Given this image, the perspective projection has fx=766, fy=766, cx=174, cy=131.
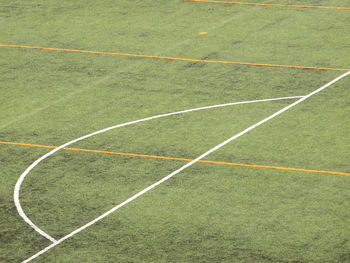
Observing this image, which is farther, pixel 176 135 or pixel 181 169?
pixel 176 135

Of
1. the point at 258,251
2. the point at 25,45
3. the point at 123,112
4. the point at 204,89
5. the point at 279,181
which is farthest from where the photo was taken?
the point at 25,45

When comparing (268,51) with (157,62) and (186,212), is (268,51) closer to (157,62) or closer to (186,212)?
(157,62)

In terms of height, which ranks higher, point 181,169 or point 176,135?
point 176,135

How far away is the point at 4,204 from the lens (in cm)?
900

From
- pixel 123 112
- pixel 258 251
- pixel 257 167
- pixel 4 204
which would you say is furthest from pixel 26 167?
pixel 258 251

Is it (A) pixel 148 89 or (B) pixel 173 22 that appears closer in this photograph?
(A) pixel 148 89

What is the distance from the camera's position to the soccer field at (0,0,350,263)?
26.9ft

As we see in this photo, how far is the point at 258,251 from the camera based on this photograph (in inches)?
309

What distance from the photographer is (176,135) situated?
10906 millimetres

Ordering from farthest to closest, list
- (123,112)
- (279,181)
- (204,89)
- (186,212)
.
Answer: (204,89) → (123,112) → (279,181) → (186,212)

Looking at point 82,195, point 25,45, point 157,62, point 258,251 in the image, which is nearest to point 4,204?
point 82,195

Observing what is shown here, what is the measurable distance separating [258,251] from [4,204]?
3107 millimetres

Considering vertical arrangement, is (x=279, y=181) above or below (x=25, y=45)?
below

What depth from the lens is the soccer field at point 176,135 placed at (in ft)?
26.9
